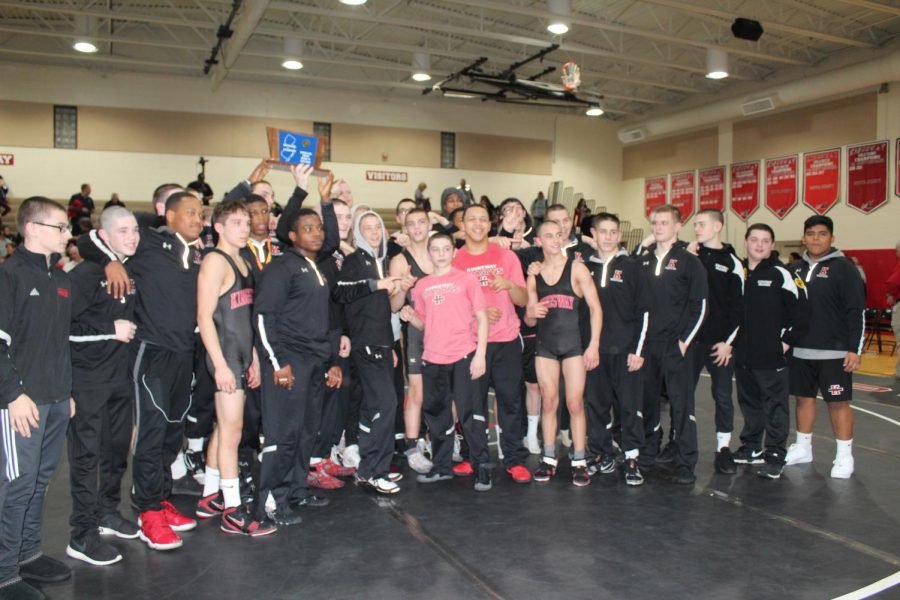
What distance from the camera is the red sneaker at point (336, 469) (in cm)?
540

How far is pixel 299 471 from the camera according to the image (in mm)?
4664

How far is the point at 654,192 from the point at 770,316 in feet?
67.5

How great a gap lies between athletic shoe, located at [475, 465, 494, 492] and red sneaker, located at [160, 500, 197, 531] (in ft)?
6.52

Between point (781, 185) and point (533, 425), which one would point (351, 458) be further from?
point (781, 185)

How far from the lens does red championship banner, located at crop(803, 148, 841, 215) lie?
61.5 feet

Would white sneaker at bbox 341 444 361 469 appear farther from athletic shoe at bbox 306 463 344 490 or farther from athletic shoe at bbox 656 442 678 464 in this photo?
athletic shoe at bbox 656 442 678 464

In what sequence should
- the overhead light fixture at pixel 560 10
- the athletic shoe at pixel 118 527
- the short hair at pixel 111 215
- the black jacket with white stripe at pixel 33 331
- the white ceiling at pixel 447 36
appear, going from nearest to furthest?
the black jacket with white stripe at pixel 33 331, the short hair at pixel 111 215, the athletic shoe at pixel 118 527, the overhead light fixture at pixel 560 10, the white ceiling at pixel 447 36

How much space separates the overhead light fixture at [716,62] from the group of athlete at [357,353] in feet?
43.6

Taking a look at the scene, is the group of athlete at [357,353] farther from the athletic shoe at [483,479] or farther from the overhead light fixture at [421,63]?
the overhead light fixture at [421,63]

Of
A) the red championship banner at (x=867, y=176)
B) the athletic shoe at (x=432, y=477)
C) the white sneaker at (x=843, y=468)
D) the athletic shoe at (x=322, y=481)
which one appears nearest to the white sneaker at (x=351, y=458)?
the athletic shoe at (x=322, y=481)

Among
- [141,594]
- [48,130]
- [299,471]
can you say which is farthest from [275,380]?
[48,130]

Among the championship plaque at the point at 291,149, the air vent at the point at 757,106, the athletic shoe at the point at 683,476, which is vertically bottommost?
the athletic shoe at the point at 683,476

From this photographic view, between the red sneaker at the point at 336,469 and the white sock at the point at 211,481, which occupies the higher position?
the white sock at the point at 211,481

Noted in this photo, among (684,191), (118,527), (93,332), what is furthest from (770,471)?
(684,191)
